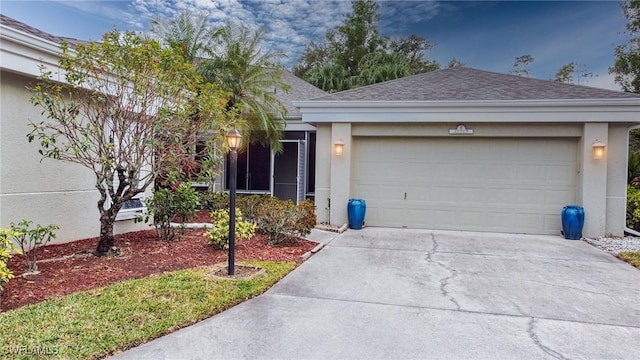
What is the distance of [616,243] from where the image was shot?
25.7 ft

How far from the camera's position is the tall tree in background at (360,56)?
23562 millimetres

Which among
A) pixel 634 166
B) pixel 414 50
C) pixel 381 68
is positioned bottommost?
pixel 634 166

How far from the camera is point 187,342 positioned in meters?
3.25

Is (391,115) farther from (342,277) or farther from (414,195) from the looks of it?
(342,277)

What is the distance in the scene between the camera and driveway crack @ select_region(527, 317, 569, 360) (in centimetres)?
314

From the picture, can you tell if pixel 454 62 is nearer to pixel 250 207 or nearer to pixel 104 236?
pixel 250 207

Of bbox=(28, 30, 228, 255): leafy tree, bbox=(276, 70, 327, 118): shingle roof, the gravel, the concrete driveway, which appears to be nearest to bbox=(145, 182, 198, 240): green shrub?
bbox=(28, 30, 228, 255): leafy tree

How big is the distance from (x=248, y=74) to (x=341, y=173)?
3.94 meters

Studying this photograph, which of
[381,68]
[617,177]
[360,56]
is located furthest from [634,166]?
[360,56]

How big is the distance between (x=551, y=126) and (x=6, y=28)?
10.7 m

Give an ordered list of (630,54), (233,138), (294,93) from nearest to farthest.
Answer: (233,138) < (294,93) < (630,54)

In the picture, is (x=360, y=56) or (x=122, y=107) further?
(x=360, y=56)

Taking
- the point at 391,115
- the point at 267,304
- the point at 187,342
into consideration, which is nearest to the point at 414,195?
the point at 391,115

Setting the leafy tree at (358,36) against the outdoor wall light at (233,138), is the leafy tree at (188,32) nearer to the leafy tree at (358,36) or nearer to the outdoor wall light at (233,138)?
the outdoor wall light at (233,138)
